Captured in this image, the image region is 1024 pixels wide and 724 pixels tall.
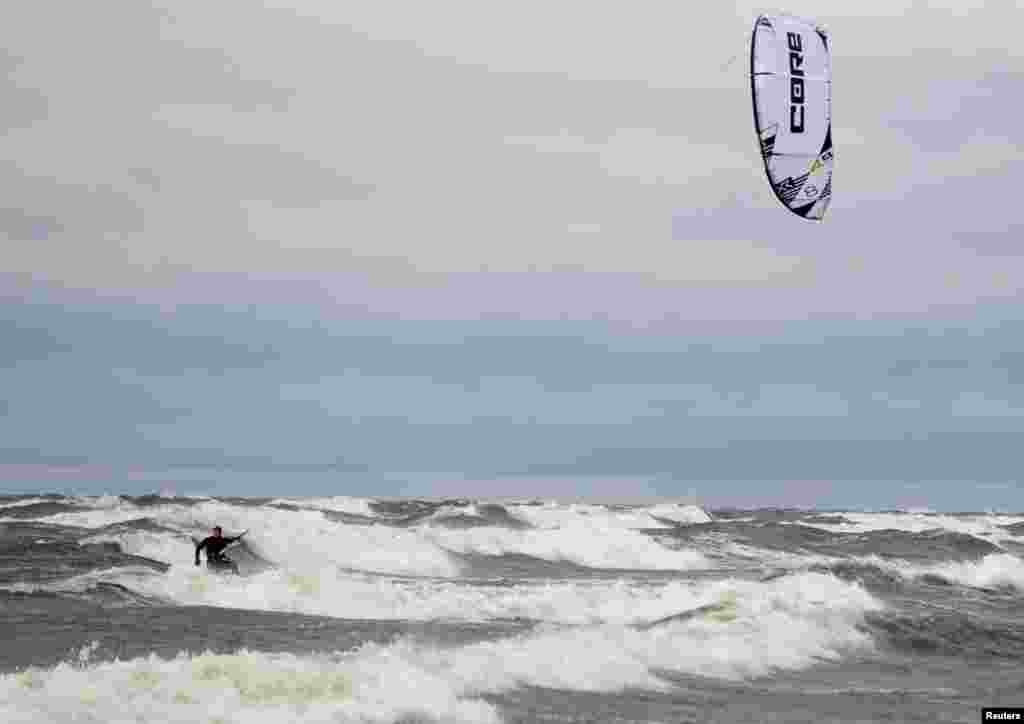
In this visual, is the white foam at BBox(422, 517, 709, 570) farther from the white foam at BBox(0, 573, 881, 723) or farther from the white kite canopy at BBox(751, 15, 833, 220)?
the white kite canopy at BBox(751, 15, 833, 220)

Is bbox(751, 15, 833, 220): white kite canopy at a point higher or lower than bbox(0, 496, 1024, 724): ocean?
higher

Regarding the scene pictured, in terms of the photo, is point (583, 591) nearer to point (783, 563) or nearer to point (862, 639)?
point (862, 639)

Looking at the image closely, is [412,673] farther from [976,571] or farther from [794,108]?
[976,571]

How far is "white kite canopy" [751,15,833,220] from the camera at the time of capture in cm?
1844

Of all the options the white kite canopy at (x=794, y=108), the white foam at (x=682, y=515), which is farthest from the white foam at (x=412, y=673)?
the white foam at (x=682, y=515)

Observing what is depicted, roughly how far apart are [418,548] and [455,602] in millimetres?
14076

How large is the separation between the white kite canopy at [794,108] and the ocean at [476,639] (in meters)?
6.15

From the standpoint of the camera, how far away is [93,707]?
1155 cm

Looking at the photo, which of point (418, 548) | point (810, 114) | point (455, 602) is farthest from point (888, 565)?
point (810, 114)

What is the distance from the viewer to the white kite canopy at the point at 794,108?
60.5 feet

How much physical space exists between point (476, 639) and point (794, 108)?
837 centimetres

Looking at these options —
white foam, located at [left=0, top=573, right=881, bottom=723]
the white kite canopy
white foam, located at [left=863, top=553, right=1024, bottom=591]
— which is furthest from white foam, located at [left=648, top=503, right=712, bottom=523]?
the white kite canopy

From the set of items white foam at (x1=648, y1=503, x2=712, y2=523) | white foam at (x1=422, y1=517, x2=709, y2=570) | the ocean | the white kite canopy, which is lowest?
white foam at (x1=648, y1=503, x2=712, y2=523)

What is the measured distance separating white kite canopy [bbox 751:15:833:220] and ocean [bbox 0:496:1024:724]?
6.15 meters
